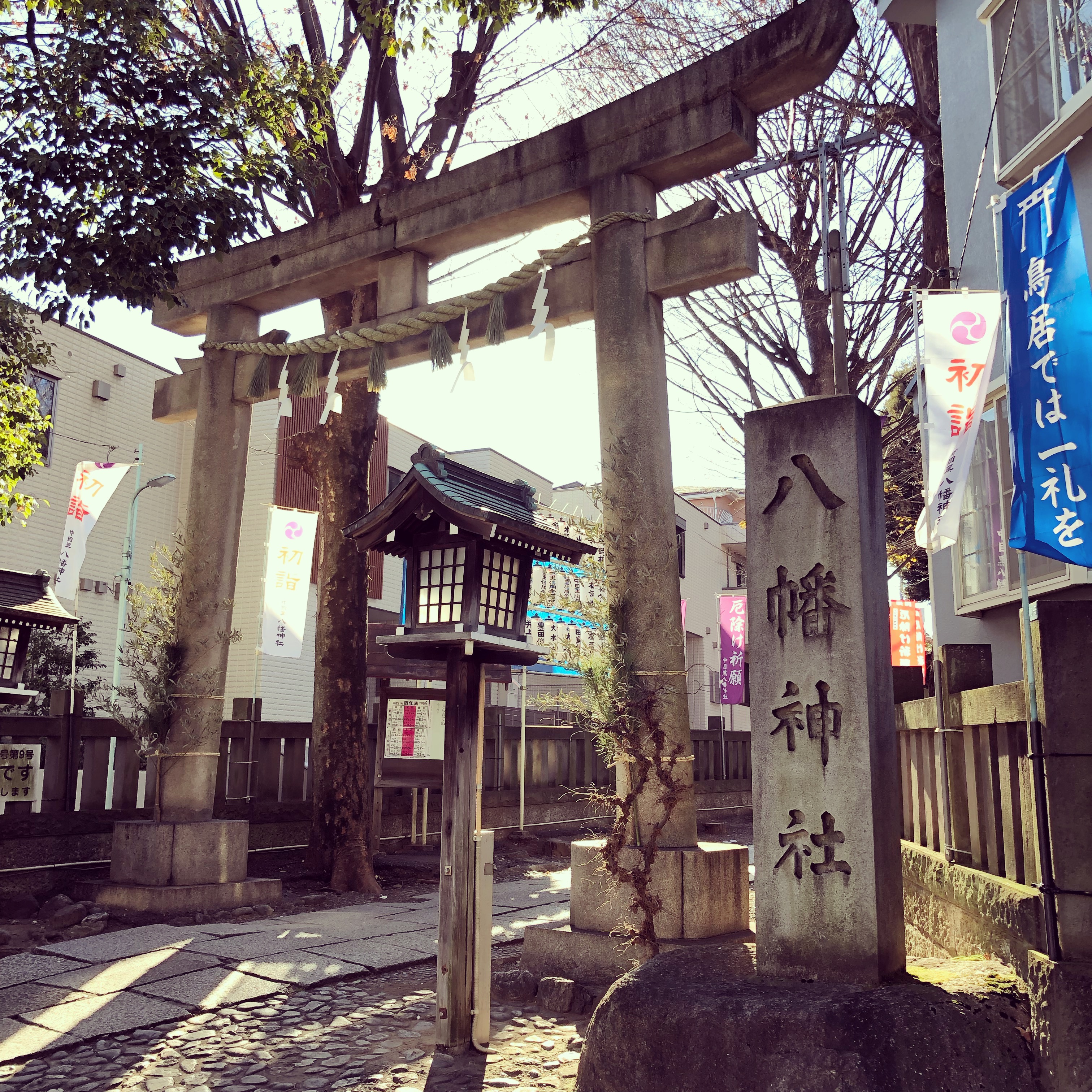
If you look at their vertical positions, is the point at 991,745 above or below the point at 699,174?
below

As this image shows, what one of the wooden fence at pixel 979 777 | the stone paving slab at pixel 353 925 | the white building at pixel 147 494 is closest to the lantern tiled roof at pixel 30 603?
the stone paving slab at pixel 353 925

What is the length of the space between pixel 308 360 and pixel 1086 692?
26.6 ft

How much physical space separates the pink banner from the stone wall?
22.1 m

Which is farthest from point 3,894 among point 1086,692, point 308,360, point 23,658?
point 1086,692

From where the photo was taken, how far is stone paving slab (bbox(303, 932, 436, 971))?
7602 mm

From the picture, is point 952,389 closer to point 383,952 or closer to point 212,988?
point 383,952

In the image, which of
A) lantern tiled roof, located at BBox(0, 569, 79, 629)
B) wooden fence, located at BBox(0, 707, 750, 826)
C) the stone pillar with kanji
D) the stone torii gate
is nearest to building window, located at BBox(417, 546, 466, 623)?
the stone torii gate

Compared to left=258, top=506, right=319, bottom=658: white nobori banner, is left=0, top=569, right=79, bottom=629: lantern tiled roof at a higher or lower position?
lower

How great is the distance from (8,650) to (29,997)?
5.99m

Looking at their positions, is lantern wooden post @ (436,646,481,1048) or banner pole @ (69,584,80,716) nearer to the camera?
lantern wooden post @ (436,646,481,1048)

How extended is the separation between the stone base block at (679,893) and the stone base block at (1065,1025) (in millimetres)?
2516

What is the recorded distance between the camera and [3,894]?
382 inches

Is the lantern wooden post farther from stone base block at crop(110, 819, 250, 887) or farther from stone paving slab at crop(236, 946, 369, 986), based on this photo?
stone base block at crop(110, 819, 250, 887)

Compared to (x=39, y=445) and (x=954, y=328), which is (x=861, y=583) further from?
(x=39, y=445)
